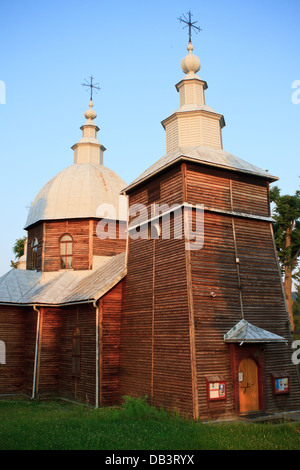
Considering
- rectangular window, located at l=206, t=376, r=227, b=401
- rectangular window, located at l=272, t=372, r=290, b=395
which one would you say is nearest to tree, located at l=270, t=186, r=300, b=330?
rectangular window, located at l=272, t=372, r=290, b=395

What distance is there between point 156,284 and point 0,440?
693 cm

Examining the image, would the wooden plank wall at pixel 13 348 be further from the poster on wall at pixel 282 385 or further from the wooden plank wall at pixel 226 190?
the poster on wall at pixel 282 385

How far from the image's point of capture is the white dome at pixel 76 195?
21312 mm

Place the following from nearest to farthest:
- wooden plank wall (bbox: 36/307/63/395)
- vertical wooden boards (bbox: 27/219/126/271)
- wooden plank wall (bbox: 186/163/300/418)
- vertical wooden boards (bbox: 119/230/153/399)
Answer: wooden plank wall (bbox: 186/163/300/418), vertical wooden boards (bbox: 119/230/153/399), wooden plank wall (bbox: 36/307/63/395), vertical wooden boards (bbox: 27/219/126/271)

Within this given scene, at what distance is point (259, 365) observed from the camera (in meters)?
13.4

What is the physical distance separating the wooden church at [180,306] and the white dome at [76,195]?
3190 mm

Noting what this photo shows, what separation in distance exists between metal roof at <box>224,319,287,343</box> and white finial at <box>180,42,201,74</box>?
427 inches

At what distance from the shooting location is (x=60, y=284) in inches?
783

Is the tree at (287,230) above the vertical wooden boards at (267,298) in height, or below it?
above

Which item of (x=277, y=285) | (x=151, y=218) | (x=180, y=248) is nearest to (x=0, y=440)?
(x=180, y=248)

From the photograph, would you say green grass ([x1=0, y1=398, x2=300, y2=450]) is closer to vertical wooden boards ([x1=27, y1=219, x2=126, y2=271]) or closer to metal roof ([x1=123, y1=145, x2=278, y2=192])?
metal roof ([x1=123, y1=145, x2=278, y2=192])

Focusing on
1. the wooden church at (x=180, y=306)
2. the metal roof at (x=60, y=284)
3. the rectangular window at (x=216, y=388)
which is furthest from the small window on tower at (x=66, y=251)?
the rectangular window at (x=216, y=388)

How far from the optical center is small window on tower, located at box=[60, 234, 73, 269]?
21203 millimetres

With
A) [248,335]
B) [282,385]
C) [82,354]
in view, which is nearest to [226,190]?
[248,335]
